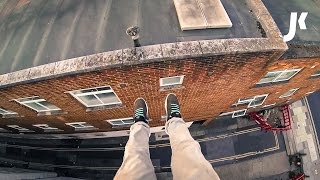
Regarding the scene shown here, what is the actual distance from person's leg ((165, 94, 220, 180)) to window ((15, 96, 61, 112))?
5556 millimetres

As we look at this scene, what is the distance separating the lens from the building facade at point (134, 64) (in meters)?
8.97

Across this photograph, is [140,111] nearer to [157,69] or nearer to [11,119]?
[157,69]

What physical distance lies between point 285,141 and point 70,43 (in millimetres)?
14720

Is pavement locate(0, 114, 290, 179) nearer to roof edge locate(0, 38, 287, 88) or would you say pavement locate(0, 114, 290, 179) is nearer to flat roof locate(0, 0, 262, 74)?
flat roof locate(0, 0, 262, 74)

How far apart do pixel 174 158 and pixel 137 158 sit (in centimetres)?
78

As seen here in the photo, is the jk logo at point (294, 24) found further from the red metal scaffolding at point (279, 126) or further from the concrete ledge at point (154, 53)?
the red metal scaffolding at point (279, 126)

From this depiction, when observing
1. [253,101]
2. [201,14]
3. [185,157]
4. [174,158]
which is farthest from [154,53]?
[253,101]

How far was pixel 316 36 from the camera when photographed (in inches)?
440

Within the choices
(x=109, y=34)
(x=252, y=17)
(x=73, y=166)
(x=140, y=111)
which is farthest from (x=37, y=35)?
(x=73, y=166)

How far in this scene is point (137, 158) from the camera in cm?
680

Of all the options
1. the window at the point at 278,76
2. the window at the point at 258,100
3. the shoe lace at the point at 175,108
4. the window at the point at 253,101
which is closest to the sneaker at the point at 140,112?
the shoe lace at the point at 175,108

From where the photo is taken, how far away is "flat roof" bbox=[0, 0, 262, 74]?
976cm

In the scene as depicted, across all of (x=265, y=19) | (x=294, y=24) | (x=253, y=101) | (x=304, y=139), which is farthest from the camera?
(x=304, y=139)

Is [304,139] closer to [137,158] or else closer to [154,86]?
[154,86]
